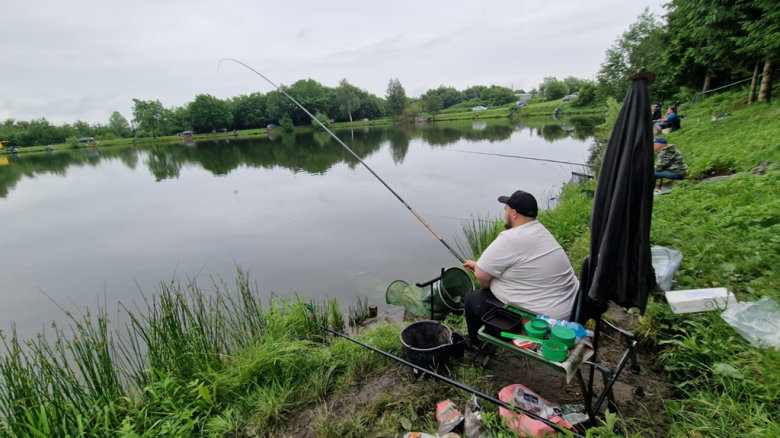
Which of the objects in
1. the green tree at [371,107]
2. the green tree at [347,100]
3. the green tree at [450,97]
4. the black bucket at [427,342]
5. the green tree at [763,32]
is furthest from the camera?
the green tree at [450,97]

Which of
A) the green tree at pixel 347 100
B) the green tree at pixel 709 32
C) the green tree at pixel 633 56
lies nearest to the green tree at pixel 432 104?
the green tree at pixel 347 100

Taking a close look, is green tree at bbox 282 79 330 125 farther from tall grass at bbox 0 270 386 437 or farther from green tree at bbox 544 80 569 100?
tall grass at bbox 0 270 386 437

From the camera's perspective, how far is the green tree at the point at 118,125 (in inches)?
2671

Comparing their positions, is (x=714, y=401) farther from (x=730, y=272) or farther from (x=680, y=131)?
(x=680, y=131)

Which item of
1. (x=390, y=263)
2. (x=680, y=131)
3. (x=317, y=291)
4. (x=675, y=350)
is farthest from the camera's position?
(x=680, y=131)

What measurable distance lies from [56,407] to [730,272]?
4854 mm

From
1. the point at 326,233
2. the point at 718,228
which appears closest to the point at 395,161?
the point at 326,233

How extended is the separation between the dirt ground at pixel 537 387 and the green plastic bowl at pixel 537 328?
2.31ft

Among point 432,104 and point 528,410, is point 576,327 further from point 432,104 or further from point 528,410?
point 432,104

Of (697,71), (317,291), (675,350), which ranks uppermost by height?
(697,71)

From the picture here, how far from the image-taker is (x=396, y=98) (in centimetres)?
7319

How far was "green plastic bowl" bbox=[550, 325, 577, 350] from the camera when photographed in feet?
5.51

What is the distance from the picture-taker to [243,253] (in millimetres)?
6668

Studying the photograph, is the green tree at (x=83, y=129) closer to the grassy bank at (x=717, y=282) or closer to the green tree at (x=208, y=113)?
the green tree at (x=208, y=113)
